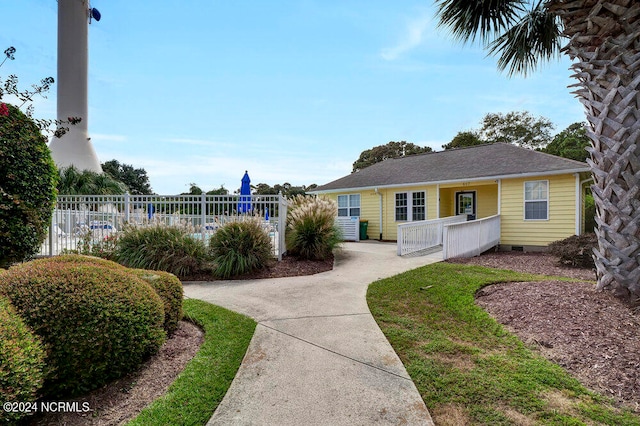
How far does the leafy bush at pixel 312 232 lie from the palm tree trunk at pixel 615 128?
18.7 ft

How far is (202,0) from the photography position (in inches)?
328

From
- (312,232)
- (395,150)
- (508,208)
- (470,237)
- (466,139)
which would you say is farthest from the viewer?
(395,150)

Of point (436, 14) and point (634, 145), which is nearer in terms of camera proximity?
point (634, 145)

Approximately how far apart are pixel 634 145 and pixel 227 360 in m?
5.67

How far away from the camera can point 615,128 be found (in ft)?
13.7

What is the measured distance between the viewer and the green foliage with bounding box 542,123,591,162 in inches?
924

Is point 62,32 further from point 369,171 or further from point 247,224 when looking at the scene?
point 247,224

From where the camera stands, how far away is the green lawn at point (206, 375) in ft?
7.17

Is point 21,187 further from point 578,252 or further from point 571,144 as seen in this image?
point 571,144

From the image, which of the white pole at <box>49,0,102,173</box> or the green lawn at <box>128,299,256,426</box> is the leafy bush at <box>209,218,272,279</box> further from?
the white pole at <box>49,0,102,173</box>

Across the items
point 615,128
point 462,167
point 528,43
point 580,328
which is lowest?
point 580,328

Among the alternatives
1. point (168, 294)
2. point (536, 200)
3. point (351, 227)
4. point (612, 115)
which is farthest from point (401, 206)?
point (168, 294)

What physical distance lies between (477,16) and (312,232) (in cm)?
646

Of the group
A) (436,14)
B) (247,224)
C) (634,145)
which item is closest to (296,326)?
(247,224)
